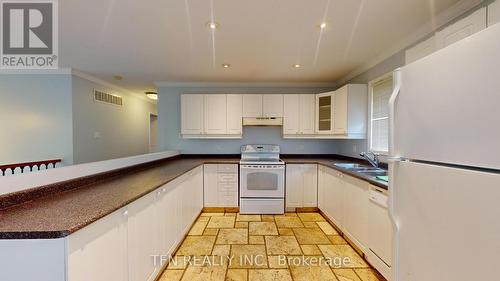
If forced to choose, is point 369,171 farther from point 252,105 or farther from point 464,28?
point 252,105

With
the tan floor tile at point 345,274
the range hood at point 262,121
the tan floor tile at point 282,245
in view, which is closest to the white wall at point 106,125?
the range hood at point 262,121

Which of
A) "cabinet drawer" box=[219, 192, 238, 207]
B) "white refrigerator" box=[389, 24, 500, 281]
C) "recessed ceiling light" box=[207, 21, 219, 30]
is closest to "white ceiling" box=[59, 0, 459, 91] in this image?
"recessed ceiling light" box=[207, 21, 219, 30]

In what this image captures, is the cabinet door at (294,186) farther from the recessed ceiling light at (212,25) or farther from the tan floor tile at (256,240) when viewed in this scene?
the recessed ceiling light at (212,25)

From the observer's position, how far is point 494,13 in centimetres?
144

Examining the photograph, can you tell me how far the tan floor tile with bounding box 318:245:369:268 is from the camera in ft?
7.36

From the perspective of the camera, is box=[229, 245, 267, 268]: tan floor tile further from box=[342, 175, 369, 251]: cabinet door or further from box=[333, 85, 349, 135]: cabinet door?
box=[333, 85, 349, 135]: cabinet door

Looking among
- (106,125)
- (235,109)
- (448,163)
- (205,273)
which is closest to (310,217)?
(205,273)

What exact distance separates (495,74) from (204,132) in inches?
149

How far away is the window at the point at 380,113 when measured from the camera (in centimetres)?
294

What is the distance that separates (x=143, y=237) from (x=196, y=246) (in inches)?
42.2

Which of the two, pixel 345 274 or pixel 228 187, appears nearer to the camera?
pixel 345 274

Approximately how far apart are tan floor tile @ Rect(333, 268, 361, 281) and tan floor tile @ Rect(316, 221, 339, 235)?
850 millimetres

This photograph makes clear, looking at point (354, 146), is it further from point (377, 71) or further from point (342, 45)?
point (342, 45)

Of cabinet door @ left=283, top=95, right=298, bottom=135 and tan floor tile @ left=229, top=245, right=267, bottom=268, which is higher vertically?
cabinet door @ left=283, top=95, right=298, bottom=135
